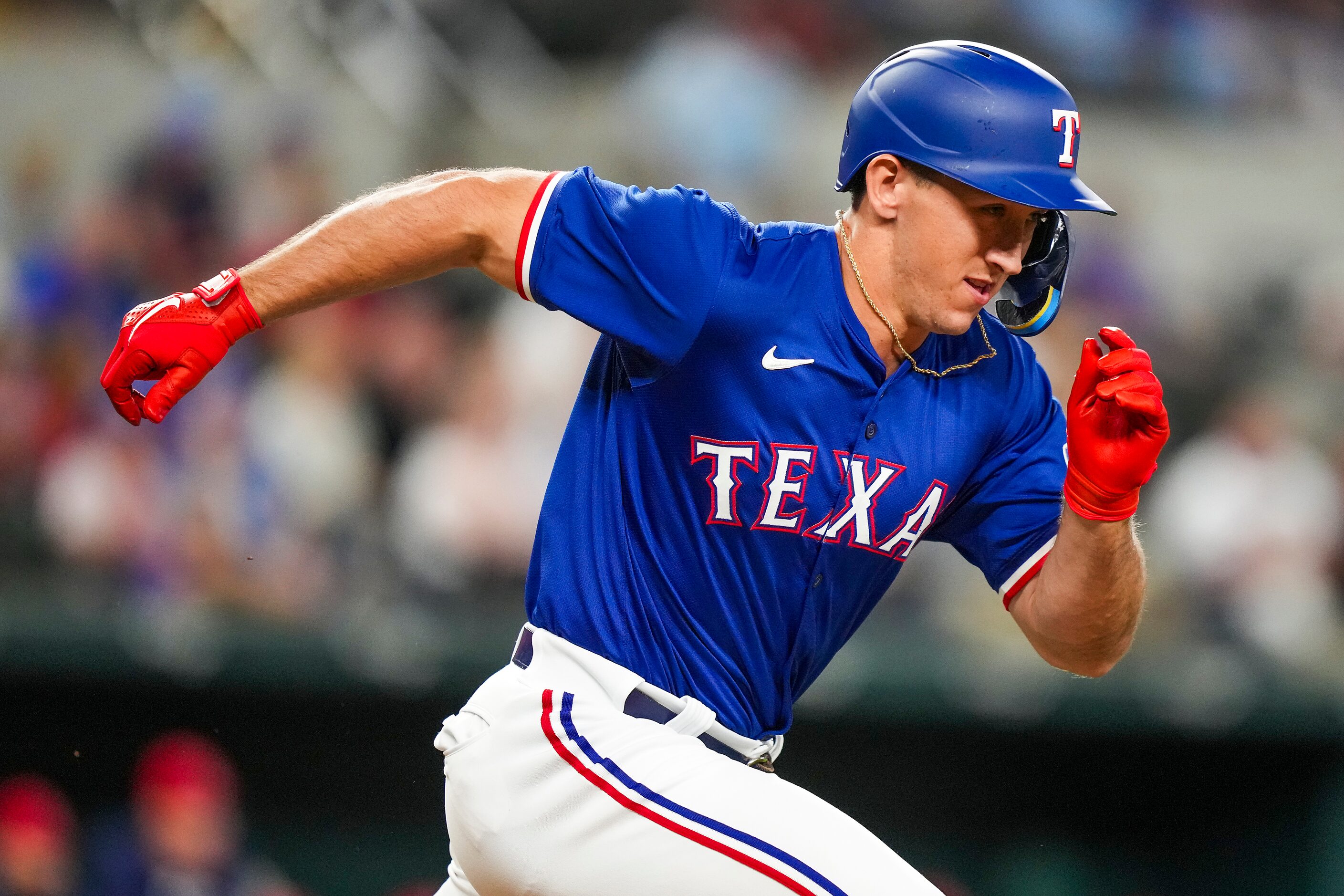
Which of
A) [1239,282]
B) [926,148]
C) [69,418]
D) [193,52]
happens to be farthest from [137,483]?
[1239,282]

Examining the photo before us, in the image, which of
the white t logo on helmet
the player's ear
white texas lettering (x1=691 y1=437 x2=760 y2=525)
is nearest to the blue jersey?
white texas lettering (x1=691 y1=437 x2=760 y2=525)

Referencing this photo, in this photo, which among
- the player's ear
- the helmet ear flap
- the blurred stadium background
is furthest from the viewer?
the blurred stadium background

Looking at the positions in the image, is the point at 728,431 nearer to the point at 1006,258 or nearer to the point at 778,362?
the point at 778,362

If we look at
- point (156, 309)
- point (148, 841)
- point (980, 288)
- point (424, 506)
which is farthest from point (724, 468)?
point (424, 506)

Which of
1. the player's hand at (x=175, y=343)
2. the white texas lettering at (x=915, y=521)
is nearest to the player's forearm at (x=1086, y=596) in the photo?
the white texas lettering at (x=915, y=521)

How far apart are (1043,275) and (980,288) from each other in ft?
0.80

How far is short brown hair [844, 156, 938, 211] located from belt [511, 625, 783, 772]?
3.02 ft

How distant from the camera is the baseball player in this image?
96.0 inches

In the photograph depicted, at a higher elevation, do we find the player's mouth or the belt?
the player's mouth

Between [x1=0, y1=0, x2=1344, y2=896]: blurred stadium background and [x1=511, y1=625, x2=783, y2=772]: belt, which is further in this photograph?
[x1=0, y1=0, x2=1344, y2=896]: blurred stadium background

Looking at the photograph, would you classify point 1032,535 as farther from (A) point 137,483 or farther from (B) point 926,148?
(A) point 137,483

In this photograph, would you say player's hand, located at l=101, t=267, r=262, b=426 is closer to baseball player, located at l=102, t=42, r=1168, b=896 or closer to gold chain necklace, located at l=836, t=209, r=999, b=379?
baseball player, located at l=102, t=42, r=1168, b=896

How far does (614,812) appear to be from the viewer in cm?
240

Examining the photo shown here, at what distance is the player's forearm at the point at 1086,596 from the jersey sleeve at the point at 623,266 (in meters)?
0.80
